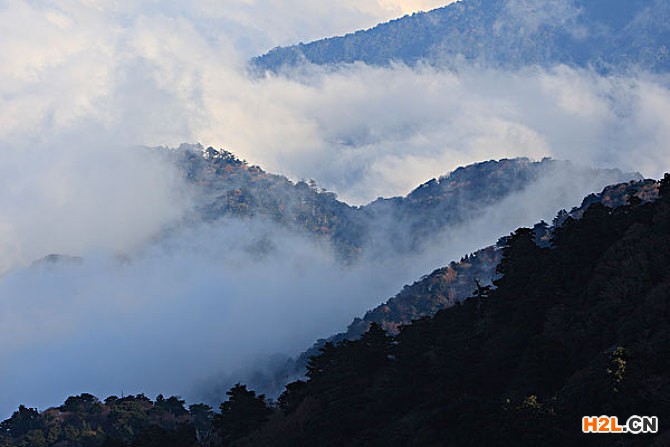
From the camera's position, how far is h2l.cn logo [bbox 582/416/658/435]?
42.0 metres

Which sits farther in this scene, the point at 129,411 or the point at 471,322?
the point at 129,411

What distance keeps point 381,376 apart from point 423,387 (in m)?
5.41

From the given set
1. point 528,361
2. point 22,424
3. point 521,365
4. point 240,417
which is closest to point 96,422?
point 22,424

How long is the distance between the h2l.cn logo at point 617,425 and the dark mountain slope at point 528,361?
0.34 metres

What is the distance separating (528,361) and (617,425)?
44.5 feet

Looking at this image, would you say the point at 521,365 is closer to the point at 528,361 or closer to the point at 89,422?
the point at 528,361

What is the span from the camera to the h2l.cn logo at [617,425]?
138ft

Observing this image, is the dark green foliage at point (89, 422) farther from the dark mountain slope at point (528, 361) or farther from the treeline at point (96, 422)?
the dark mountain slope at point (528, 361)

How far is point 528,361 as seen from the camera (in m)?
56.9

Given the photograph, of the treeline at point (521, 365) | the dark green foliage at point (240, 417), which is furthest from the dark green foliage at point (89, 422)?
the treeline at point (521, 365)

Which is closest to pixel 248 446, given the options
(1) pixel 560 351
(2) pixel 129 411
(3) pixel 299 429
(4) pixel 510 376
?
(3) pixel 299 429

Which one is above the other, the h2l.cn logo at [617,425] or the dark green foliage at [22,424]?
the dark green foliage at [22,424]

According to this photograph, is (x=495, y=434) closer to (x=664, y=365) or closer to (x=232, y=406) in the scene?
(x=664, y=365)

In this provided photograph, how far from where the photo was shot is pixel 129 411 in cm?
12225
